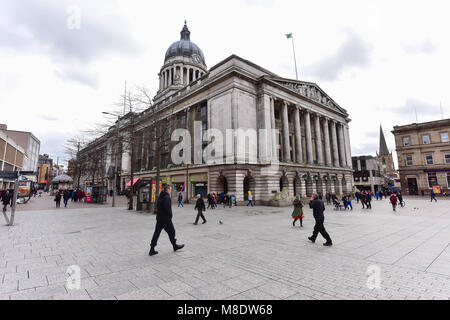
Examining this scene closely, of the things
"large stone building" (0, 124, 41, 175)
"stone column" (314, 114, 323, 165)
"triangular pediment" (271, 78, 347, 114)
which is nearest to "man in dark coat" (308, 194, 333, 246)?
"triangular pediment" (271, 78, 347, 114)

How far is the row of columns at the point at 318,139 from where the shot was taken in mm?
32469

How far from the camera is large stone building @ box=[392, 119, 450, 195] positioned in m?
43.7

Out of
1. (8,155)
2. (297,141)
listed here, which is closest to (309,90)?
(297,141)

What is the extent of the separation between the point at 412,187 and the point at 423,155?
24.0 ft

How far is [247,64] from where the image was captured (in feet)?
103

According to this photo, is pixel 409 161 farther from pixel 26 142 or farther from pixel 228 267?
pixel 26 142

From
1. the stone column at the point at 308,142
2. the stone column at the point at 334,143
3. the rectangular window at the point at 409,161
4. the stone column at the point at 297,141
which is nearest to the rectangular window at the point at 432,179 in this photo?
the rectangular window at the point at 409,161

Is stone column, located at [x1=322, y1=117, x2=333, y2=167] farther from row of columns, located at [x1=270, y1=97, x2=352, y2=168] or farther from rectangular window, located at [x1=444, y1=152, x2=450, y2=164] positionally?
rectangular window, located at [x1=444, y1=152, x2=450, y2=164]

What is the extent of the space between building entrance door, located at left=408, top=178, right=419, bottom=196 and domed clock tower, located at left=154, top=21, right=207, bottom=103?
56983mm

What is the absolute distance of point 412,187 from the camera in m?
47.2

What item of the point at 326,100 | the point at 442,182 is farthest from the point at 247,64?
the point at 442,182

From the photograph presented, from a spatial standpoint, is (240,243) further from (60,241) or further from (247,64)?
(247,64)

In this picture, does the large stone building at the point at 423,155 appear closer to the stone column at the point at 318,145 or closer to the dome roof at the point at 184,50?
the stone column at the point at 318,145

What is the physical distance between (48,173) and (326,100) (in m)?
130
